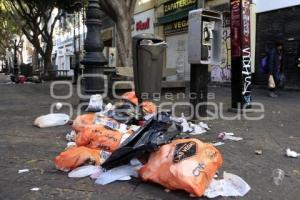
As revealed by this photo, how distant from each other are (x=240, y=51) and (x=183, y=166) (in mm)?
5240

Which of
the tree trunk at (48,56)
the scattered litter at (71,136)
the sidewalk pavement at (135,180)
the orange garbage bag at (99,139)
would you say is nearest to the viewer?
the sidewalk pavement at (135,180)

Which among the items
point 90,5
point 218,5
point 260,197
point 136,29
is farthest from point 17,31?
point 260,197

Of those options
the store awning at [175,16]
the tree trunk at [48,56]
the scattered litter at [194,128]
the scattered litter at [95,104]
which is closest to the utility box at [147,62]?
the scattered litter at [194,128]

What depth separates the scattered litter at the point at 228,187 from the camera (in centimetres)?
409

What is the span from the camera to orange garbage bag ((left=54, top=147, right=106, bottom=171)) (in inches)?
188

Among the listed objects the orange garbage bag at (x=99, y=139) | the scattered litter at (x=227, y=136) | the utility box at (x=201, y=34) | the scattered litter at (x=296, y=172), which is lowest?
the scattered litter at (x=296, y=172)

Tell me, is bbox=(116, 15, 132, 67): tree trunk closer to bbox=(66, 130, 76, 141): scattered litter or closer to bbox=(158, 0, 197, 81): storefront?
bbox=(158, 0, 197, 81): storefront

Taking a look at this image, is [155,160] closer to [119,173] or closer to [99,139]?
[119,173]

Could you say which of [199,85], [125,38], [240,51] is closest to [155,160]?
[199,85]

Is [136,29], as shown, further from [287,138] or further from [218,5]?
[287,138]

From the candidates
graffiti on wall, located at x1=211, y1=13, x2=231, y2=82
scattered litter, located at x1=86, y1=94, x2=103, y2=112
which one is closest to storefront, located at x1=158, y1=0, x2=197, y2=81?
graffiti on wall, located at x1=211, y1=13, x2=231, y2=82

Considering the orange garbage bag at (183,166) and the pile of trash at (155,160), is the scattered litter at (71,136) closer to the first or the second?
the pile of trash at (155,160)

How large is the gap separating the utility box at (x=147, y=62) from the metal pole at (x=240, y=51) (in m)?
2.19

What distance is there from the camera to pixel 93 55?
9.46 metres
